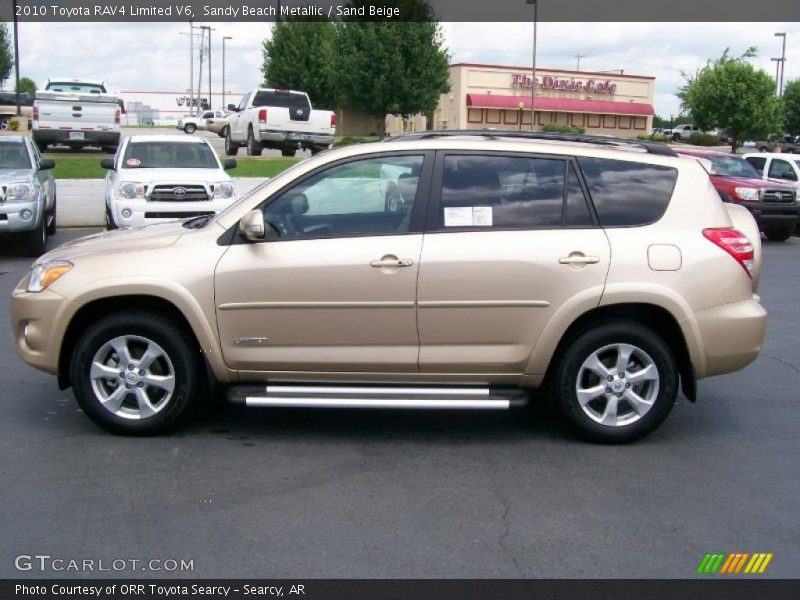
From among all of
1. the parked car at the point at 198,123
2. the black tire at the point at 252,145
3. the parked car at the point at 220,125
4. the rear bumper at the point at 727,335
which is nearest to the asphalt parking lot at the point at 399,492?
the rear bumper at the point at 727,335

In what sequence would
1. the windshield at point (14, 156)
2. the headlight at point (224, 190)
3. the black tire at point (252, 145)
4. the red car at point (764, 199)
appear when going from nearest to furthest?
1. the headlight at point (224, 190)
2. the windshield at point (14, 156)
3. the red car at point (764, 199)
4. the black tire at point (252, 145)

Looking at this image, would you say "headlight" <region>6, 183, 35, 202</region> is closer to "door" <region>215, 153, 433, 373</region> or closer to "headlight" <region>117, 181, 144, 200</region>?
"headlight" <region>117, 181, 144, 200</region>

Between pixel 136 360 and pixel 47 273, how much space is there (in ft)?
2.48

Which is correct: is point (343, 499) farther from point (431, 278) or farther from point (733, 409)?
point (733, 409)

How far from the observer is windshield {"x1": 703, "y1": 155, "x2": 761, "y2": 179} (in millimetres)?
20062

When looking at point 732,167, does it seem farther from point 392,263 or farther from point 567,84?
point 567,84

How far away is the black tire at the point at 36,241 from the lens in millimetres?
13688

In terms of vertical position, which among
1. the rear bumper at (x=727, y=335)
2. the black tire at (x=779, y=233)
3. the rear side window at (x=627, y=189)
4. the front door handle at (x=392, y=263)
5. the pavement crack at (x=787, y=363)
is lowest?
the pavement crack at (x=787, y=363)

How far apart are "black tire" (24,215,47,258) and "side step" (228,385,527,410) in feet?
29.6

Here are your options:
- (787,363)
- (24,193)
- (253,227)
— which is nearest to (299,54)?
(24,193)

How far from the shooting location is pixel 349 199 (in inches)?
233

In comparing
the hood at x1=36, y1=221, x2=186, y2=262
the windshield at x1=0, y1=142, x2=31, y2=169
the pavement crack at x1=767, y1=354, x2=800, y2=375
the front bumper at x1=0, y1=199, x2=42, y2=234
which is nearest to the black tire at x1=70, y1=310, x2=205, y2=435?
the hood at x1=36, y1=221, x2=186, y2=262

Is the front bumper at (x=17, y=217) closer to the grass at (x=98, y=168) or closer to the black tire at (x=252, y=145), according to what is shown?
the grass at (x=98, y=168)
